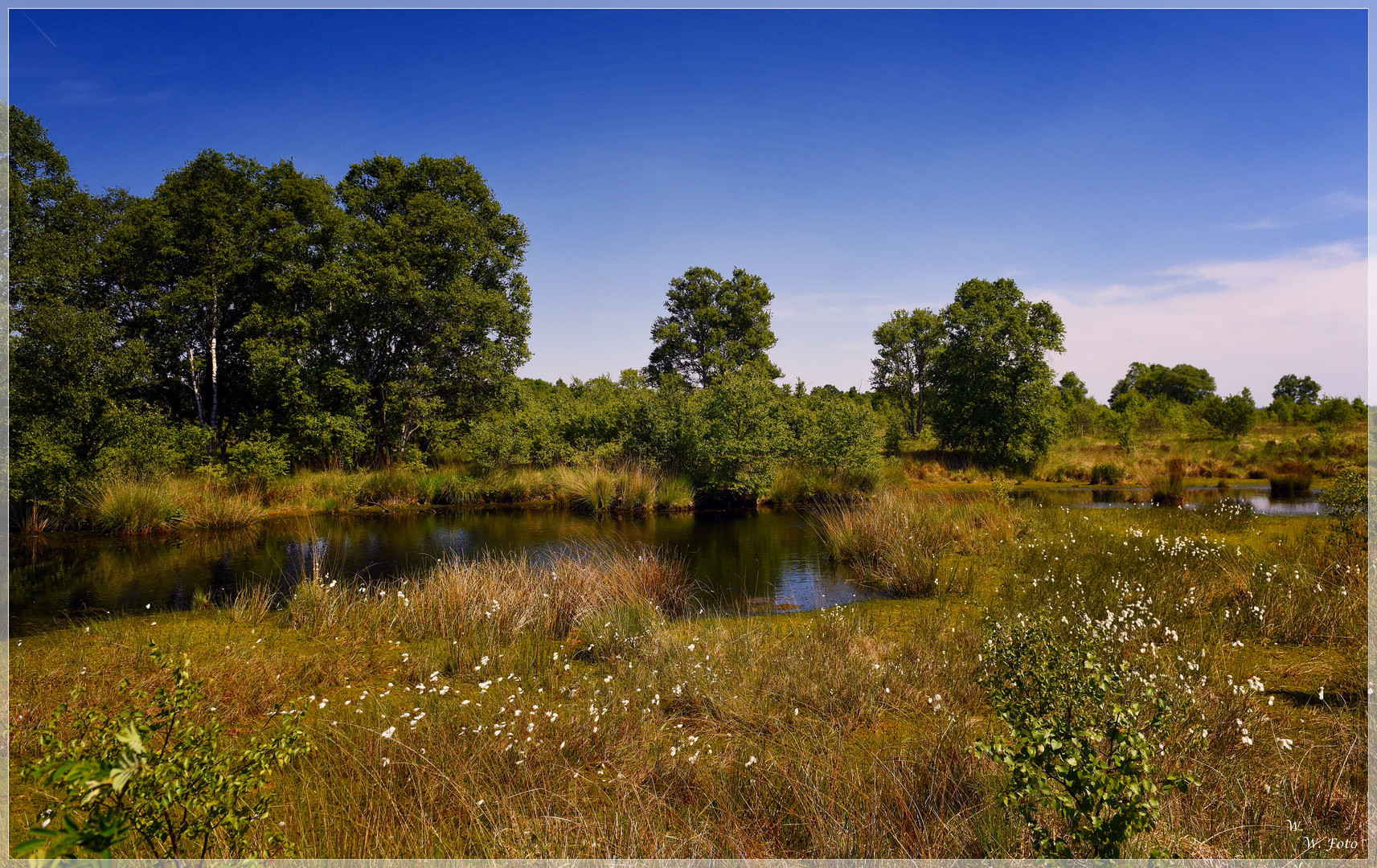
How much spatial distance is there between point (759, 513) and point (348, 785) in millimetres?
16762

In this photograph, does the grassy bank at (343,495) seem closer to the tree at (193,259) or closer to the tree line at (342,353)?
the tree line at (342,353)

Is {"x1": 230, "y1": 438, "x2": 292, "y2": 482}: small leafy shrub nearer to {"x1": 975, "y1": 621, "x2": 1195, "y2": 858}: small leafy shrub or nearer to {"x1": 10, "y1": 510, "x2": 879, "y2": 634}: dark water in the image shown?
{"x1": 10, "y1": 510, "x2": 879, "y2": 634}: dark water

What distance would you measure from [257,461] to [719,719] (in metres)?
20.1

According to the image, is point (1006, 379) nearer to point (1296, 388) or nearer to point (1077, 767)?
point (1077, 767)

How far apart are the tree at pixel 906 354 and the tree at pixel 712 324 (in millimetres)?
8244

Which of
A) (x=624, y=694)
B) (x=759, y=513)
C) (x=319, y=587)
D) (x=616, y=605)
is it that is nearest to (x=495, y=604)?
(x=616, y=605)

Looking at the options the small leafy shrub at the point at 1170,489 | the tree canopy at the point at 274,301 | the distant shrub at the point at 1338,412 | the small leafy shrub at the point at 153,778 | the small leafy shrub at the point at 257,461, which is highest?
the tree canopy at the point at 274,301

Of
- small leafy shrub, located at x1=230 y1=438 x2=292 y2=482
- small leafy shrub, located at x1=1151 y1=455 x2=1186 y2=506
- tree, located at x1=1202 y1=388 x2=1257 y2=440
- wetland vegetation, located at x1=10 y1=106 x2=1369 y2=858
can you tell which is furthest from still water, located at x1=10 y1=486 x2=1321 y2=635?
tree, located at x1=1202 y1=388 x2=1257 y2=440

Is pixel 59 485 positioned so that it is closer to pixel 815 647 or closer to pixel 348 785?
pixel 348 785

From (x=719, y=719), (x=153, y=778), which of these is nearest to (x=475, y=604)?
(x=719, y=719)

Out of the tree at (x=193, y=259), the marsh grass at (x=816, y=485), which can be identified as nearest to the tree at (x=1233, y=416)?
the marsh grass at (x=816, y=485)

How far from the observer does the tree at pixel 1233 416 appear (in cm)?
3506

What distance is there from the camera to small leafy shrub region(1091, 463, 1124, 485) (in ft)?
85.4

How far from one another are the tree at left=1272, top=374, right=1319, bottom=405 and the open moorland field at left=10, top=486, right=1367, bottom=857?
81.5 meters
